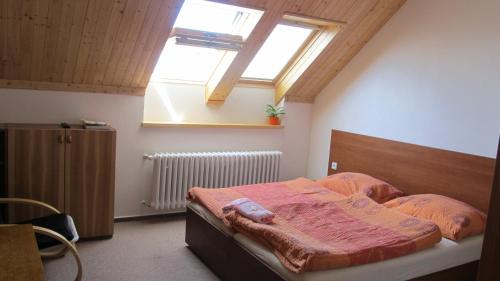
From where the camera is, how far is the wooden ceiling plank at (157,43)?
3146mm

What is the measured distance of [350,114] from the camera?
449 centimetres

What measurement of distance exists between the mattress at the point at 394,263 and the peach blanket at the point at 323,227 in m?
0.04

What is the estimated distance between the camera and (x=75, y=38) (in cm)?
320

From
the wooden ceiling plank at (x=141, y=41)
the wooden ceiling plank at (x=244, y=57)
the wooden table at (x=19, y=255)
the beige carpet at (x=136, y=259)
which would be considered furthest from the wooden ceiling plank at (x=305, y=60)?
the wooden table at (x=19, y=255)

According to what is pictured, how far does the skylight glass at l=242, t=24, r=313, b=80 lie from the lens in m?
4.35

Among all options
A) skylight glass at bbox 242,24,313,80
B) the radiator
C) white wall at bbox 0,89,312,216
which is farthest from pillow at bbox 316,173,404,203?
skylight glass at bbox 242,24,313,80

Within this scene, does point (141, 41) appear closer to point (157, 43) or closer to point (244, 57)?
point (157, 43)

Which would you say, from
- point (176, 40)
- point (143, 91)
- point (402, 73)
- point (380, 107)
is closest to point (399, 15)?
point (402, 73)

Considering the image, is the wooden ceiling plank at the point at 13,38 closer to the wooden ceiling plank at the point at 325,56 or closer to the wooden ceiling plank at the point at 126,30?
the wooden ceiling plank at the point at 126,30

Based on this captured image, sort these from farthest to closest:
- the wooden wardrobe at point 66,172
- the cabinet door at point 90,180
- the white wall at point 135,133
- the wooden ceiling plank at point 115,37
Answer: the white wall at point 135,133 < the cabinet door at point 90,180 < the wooden wardrobe at point 66,172 < the wooden ceiling plank at point 115,37

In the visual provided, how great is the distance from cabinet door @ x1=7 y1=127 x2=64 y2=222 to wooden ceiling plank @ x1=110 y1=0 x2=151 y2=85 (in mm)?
703

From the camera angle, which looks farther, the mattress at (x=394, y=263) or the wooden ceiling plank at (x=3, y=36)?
the wooden ceiling plank at (x=3, y=36)

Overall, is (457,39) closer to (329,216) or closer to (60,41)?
(329,216)

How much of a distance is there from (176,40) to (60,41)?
980 millimetres
